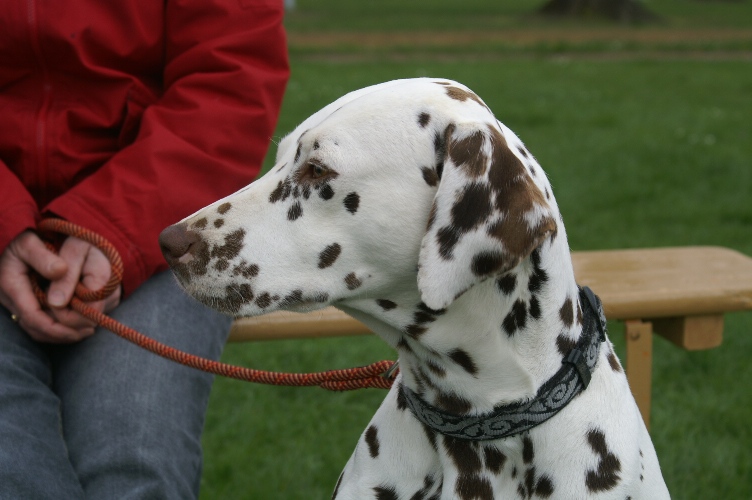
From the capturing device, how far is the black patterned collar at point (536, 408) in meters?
2.33

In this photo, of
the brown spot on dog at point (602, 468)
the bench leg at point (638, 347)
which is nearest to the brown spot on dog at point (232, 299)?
the brown spot on dog at point (602, 468)

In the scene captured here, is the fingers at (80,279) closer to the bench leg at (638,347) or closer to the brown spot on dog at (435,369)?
the brown spot on dog at (435,369)

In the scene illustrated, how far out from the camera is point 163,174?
299 centimetres

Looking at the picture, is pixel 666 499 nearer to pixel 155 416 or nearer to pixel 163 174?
pixel 155 416

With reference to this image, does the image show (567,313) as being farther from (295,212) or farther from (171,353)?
(171,353)

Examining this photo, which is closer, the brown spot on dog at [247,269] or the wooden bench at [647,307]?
the brown spot on dog at [247,269]

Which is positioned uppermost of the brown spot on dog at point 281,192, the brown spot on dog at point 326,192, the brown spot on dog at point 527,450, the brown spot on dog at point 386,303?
the brown spot on dog at point 326,192

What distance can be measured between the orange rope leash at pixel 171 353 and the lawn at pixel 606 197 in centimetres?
140

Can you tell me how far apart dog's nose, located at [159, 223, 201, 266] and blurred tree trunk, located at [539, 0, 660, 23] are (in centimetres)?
2572

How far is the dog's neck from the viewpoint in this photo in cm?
230

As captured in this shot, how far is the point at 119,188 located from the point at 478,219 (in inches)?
52.2

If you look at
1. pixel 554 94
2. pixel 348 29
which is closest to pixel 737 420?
pixel 554 94

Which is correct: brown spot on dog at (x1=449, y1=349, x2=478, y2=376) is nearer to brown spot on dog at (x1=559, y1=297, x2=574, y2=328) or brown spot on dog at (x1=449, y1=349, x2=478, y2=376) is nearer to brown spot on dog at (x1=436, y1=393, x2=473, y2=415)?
brown spot on dog at (x1=436, y1=393, x2=473, y2=415)

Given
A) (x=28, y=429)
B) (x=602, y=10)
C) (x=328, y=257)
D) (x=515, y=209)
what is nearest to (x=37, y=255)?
(x=28, y=429)
